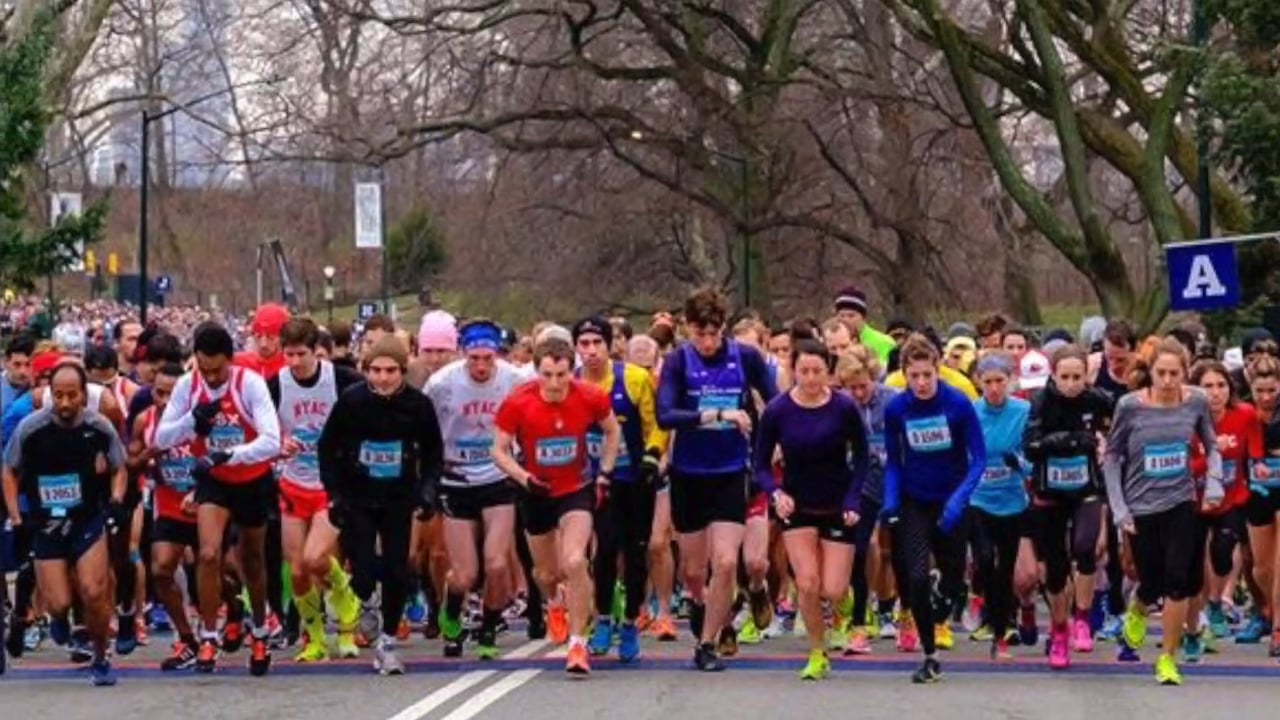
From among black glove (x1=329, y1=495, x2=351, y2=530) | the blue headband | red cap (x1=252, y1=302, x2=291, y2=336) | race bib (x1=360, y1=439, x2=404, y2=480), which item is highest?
red cap (x1=252, y1=302, x2=291, y2=336)

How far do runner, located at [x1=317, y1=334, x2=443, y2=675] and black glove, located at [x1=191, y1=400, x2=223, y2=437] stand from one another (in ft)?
1.97

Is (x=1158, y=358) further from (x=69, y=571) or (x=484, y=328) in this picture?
(x=69, y=571)

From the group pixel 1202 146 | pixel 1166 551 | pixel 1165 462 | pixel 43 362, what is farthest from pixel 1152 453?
pixel 1202 146

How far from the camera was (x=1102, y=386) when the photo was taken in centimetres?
1666

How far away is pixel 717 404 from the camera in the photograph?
1398 centimetres

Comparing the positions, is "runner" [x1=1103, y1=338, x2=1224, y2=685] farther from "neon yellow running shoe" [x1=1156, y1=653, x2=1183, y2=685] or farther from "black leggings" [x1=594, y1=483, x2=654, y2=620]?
"black leggings" [x1=594, y1=483, x2=654, y2=620]

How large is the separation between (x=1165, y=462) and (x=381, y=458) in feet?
13.8

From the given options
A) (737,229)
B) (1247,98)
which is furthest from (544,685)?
(737,229)

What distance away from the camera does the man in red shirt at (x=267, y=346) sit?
14719mm

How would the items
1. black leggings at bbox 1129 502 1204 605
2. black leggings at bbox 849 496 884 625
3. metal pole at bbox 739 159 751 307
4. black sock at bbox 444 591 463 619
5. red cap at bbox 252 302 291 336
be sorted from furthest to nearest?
1. metal pole at bbox 739 159 751 307
2. black leggings at bbox 849 496 884 625
3. red cap at bbox 252 302 291 336
4. black sock at bbox 444 591 463 619
5. black leggings at bbox 1129 502 1204 605

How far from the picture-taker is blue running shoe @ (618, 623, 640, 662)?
14336 mm

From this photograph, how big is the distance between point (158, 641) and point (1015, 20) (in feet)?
67.4

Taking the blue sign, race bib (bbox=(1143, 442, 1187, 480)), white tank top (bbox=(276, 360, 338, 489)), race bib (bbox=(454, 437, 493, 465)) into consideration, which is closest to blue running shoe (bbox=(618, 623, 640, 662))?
race bib (bbox=(454, 437, 493, 465))

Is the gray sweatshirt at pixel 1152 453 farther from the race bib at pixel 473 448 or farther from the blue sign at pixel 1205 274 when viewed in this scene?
the blue sign at pixel 1205 274
